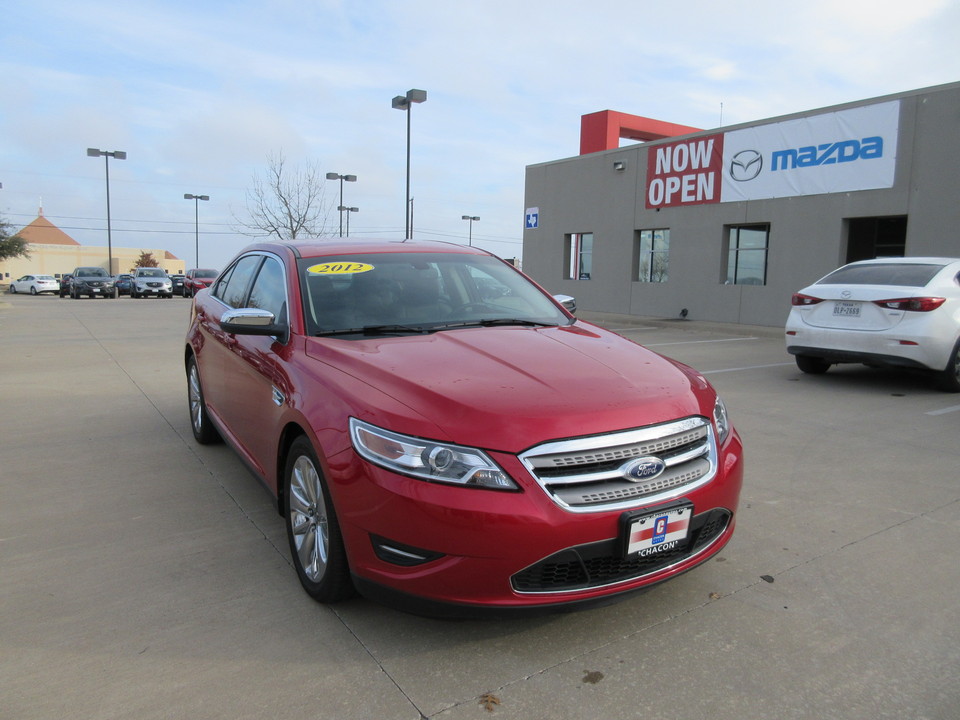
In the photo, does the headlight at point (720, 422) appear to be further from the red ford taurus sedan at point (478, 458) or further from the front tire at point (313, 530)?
the front tire at point (313, 530)

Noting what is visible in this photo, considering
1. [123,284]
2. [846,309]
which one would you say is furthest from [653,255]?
[123,284]

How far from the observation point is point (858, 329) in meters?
7.91

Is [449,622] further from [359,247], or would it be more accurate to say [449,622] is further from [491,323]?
[359,247]

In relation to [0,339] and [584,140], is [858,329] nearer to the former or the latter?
[0,339]

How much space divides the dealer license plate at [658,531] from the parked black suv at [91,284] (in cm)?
4129

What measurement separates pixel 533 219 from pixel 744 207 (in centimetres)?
833

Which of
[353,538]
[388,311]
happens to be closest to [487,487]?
[353,538]

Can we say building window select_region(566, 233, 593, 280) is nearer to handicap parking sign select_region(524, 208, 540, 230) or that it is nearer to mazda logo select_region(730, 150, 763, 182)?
handicap parking sign select_region(524, 208, 540, 230)

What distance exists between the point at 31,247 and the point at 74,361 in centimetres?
8694

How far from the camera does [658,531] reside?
2625mm

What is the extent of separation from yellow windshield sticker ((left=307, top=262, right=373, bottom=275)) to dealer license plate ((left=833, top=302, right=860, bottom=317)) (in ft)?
20.3

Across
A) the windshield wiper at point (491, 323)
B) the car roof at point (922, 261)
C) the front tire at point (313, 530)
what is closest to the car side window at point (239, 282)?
the windshield wiper at point (491, 323)

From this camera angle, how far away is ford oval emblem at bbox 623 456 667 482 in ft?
8.54

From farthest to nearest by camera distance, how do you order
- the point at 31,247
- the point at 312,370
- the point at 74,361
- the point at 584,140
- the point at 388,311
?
1. the point at 31,247
2. the point at 584,140
3. the point at 74,361
4. the point at 388,311
5. the point at 312,370
